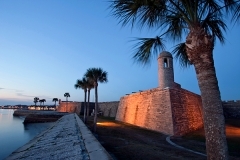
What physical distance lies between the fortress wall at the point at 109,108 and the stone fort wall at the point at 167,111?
17273 millimetres

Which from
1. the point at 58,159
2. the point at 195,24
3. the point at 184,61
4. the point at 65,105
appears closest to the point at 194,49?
the point at 195,24

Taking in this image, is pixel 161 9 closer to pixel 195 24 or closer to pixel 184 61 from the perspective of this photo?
pixel 195 24

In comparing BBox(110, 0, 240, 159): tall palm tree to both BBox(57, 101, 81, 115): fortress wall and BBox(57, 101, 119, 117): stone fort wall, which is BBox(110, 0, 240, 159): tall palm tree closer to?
BBox(57, 101, 119, 117): stone fort wall

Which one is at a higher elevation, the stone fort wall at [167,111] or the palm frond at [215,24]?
the palm frond at [215,24]

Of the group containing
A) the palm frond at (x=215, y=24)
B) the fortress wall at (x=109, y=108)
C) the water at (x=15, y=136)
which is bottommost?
the water at (x=15, y=136)

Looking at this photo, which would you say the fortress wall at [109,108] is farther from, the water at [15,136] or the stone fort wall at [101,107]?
the water at [15,136]

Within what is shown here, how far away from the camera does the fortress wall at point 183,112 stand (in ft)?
52.5

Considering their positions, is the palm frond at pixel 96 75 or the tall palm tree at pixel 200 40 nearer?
the tall palm tree at pixel 200 40

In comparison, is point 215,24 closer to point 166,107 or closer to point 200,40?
point 200,40

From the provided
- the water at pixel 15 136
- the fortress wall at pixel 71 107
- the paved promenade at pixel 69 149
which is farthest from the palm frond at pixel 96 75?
the fortress wall at pixel 71 107

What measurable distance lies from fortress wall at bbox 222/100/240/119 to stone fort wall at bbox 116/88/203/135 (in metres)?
10.0

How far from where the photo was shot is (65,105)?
5719 cm

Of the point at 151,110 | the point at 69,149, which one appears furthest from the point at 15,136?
the point at 69,149

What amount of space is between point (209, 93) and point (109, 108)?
133 feet
